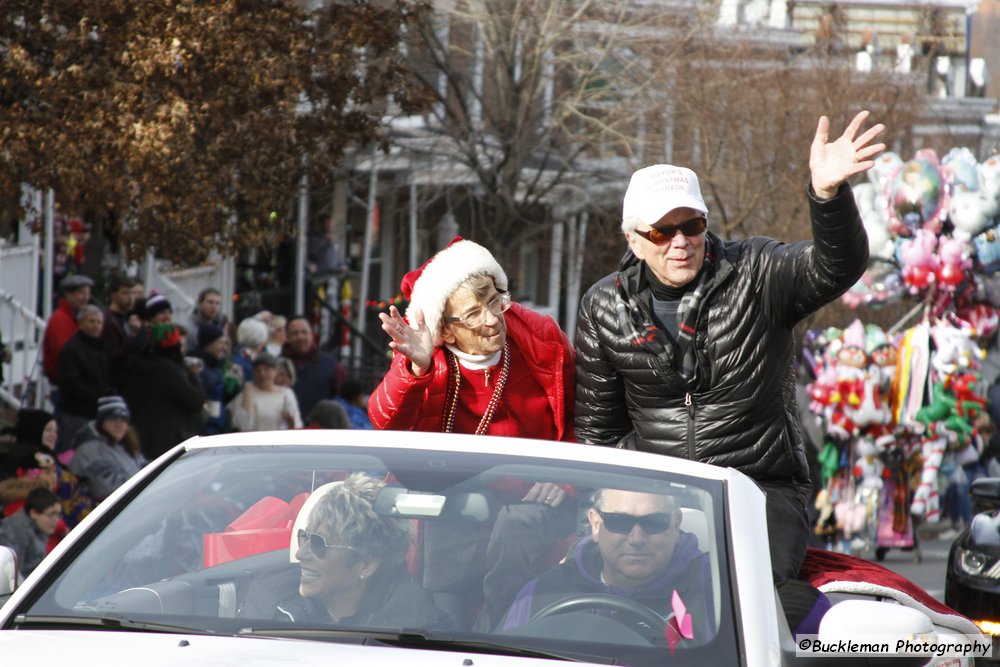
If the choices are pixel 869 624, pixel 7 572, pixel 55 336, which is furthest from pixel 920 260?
pixel 7 572

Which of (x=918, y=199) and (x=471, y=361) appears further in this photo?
(x=918, y=199)

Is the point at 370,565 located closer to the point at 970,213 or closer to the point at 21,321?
the point at 970,213

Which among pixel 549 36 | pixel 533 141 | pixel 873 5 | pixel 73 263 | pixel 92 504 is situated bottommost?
pixel 92 504

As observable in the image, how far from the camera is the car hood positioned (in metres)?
2.91

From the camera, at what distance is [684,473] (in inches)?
138

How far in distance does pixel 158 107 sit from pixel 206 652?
21.3 ft

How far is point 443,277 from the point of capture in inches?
197

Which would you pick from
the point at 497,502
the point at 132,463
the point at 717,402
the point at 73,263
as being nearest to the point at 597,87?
the point at 73,263

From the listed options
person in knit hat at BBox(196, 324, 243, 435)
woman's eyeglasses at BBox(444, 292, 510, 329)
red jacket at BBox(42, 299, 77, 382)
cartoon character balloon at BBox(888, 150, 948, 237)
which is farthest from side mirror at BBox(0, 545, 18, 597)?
cartoon character balloon at BBox(888, 150, 948, 237)

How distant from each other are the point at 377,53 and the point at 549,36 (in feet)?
19.4

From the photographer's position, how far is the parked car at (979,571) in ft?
21.8

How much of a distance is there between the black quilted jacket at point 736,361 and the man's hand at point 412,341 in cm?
59

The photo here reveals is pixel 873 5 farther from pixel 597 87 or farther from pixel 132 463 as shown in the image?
pixel 132 463

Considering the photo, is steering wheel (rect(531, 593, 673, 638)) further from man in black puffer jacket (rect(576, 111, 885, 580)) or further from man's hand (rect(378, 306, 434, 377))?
man's hand (rect(378, 306, 434, 377))
